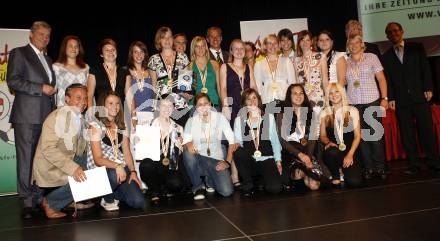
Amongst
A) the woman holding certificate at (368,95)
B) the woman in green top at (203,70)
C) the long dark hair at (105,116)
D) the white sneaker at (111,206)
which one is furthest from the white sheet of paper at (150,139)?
the woman holding certificate at (368,95)

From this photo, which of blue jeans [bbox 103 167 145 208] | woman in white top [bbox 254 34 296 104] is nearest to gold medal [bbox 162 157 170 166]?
blue jeans [bbox 103 167 145 208]

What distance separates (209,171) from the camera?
13.9 ft

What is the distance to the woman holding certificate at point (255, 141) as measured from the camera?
4.24 meters

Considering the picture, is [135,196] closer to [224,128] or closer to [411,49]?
[224,128]

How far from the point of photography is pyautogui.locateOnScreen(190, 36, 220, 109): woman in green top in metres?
4.50

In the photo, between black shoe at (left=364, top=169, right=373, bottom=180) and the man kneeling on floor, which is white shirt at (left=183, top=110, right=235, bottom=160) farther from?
black shoe at (left=364, top=169, right=373, bottom=180)

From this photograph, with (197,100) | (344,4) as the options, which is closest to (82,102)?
(197,100)

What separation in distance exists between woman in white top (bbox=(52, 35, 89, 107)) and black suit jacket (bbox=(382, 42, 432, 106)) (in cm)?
331

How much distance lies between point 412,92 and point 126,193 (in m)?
3.16

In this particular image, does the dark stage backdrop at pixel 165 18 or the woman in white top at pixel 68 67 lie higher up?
the dark stage backdrop at pixel 165 18

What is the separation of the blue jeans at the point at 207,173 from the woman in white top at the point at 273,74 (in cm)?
91

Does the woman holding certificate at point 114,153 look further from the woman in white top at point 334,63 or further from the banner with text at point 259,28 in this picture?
the banner with text at point 259,28

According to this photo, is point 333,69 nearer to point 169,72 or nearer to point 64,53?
point 169,72

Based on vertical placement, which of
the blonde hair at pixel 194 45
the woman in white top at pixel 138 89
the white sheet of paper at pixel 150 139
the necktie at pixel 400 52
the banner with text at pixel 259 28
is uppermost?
the banner with text at pixel 259 28
